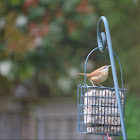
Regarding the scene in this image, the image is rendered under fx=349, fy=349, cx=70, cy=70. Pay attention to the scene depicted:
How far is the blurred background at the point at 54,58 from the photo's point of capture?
5.85m

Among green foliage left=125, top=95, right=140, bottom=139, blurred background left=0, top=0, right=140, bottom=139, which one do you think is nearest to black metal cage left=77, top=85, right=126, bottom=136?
blurred background left=0, top=0, right=140, bottom=139

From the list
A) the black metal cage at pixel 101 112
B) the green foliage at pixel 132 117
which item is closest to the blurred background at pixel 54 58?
the green foliage at pixel 132 117

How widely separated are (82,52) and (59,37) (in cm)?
105

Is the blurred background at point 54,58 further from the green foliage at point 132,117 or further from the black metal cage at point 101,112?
the black metal cage at point 101,112

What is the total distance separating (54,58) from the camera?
6477 mm

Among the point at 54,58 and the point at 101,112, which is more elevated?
the point at 54,58

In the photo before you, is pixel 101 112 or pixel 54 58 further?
pixel 54 58

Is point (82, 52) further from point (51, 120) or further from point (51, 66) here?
point (51, 120)

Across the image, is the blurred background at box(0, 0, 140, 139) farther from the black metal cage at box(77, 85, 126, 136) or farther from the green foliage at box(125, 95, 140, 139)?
the black metal cage at box(77, 85, 126, 136)

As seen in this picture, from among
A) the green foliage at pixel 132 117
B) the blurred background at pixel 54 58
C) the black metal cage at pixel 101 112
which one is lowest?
the black metal cage at pixel 101 112

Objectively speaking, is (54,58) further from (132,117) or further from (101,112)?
(101,112)

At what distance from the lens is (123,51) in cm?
696

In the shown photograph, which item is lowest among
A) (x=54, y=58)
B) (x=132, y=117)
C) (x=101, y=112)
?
(x=101, y=112)

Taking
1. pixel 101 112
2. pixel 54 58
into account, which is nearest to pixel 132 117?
pixel 54 58
